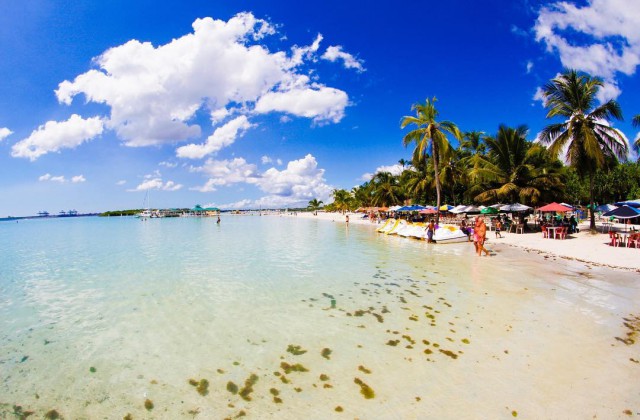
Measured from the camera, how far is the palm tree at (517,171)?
23953mm

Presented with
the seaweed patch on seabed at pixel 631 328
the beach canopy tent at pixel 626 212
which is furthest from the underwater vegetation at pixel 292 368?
the beach canopy tent at pixel 626 212

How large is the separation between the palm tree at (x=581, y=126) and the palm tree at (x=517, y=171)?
426 centimetres

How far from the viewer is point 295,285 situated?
9727mm

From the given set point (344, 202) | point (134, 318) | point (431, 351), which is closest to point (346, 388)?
point (431, 351)

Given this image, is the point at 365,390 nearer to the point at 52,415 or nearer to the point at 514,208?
the point at 52,415

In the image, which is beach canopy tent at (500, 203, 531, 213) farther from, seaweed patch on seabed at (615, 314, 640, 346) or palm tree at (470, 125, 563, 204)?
seaweed patch on seabed at (615, 314, 640, 346)

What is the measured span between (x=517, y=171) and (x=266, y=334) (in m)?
25.9

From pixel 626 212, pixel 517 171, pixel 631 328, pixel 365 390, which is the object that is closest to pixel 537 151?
pixel 517 171

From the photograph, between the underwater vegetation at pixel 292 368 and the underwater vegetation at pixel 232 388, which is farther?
the underwater vegetation at pixel 292 368

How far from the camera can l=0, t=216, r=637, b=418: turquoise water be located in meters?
3.98

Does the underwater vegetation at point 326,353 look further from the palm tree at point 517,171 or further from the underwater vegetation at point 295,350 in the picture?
the palm tree at point 517,171

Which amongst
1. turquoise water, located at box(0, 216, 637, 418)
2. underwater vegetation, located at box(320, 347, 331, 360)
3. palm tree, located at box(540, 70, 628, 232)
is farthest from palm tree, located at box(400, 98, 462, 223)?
underwater vegetation, located at box(320, 347, 331, 360)

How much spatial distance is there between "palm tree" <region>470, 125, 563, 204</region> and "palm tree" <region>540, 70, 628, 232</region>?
4258 mm

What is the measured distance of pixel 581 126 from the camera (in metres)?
18.7
